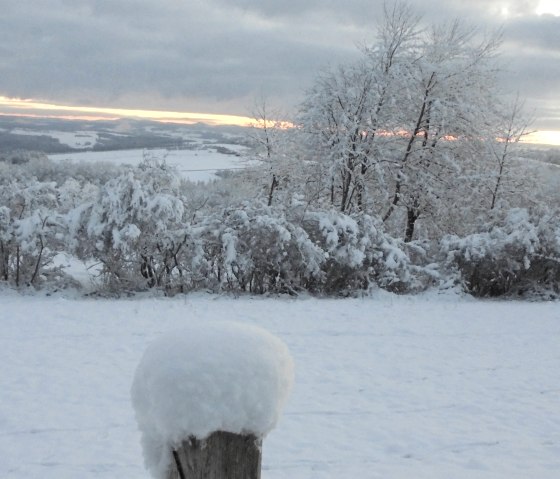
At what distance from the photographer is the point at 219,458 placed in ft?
4.53

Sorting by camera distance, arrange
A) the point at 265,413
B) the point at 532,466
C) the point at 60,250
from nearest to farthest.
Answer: the point at 265,413, the point at 532,466, the point at 60,250

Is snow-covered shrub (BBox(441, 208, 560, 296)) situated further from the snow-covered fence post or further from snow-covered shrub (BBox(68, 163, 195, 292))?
the snow-covered fence post

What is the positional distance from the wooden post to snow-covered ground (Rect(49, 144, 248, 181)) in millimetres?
11000

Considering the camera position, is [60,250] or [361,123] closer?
[60,250]

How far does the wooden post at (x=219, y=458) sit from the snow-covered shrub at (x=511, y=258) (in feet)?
36.5

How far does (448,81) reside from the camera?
62.5ft

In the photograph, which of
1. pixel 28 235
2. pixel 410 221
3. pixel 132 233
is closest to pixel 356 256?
pixel 132 233

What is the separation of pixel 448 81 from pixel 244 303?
42.2 ft

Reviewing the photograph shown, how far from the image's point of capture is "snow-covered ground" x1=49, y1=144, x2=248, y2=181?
12453mm

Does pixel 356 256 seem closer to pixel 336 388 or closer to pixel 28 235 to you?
pixel 336 388

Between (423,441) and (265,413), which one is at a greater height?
(265,413)

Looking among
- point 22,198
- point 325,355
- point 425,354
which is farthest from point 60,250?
point 425,354

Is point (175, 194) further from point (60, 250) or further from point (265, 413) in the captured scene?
point (265, 413)

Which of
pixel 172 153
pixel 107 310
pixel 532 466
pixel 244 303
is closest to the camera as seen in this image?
pixel 532 466
